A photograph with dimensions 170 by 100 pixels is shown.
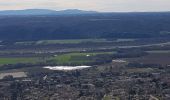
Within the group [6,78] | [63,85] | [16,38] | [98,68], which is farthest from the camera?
[16,38]

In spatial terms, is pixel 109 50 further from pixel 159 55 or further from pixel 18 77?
pixel 18 77

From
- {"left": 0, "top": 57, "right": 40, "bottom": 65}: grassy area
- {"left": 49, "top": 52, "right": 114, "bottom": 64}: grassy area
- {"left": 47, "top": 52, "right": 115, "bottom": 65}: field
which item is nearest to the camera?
{"left": 47, "top": 52, "right": 115, "bottom": 65}: field

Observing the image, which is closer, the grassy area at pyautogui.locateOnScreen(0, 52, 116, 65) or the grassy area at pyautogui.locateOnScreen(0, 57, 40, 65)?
the grassy area at pyautogui.locateOnScreen(0, 52, 116, 65)

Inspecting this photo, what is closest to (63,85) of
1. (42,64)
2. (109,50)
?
(42,64)

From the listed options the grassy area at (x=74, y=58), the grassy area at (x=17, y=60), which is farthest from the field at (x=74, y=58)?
the grassy area at (x=17, y=60)

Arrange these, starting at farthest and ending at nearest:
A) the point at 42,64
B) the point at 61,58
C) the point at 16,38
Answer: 1. the point at 16,38
2. the point at 61,58
3. the point at 42,64

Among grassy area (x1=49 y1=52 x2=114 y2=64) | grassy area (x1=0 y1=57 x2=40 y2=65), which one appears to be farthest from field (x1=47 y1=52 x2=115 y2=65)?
grassy area (x1=0 y1=57 x2=40 y2=65)

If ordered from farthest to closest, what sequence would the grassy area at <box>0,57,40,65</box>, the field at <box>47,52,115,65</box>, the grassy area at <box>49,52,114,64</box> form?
the grassy area at <box>0,57,40,65</box> < the grassy area at <box>49,52,114,64</box> < the field at <box>47,52,115,65</box>

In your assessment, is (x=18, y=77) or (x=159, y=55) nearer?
(x=18, y=77)

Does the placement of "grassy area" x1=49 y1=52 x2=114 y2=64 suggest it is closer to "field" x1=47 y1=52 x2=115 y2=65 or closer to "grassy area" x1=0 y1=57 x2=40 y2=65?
"field" x1=47 y1=52 x2=115 y2=65

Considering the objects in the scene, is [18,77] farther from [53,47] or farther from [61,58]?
[53,47]

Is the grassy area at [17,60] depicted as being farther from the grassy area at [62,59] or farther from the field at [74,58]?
the field at [74,58]
